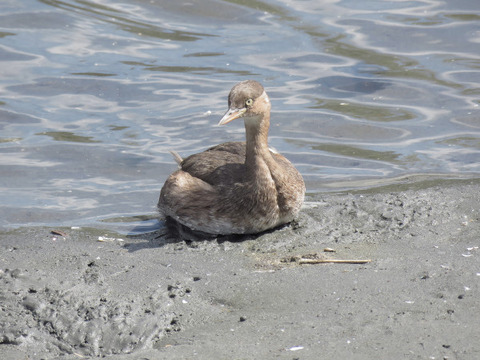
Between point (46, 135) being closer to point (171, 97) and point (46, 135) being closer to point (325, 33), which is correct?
point (171, 97)

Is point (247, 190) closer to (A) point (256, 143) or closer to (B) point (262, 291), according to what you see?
(A) point (256, 143)

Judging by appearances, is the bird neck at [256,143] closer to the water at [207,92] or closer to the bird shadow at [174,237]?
the bird shadow at [174,237]

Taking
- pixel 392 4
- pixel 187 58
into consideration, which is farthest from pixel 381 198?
pixel 392 4

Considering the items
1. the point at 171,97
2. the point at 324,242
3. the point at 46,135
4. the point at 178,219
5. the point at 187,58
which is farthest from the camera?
the point at 187,58

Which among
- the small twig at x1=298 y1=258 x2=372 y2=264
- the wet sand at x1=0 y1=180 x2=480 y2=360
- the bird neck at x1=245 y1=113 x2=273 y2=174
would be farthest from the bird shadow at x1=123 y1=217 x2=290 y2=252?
the small twig at x1=298 y1=258 x2=372 y2=264

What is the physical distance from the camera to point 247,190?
7.14m

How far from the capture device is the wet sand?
15.9 ft

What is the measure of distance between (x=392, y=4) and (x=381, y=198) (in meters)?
7.51

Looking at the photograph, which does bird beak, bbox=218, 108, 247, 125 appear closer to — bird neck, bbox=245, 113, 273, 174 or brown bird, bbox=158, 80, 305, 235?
brown bird, bbox=158, 80, 305, 235

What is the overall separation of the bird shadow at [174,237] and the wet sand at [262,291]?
0.04 metres

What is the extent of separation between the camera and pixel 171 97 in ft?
36.5

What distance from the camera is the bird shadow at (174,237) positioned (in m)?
7.04

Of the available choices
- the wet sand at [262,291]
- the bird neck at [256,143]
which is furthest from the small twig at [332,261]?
the bird neck at [256,143]

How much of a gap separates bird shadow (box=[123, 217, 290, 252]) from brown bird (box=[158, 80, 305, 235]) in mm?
56
